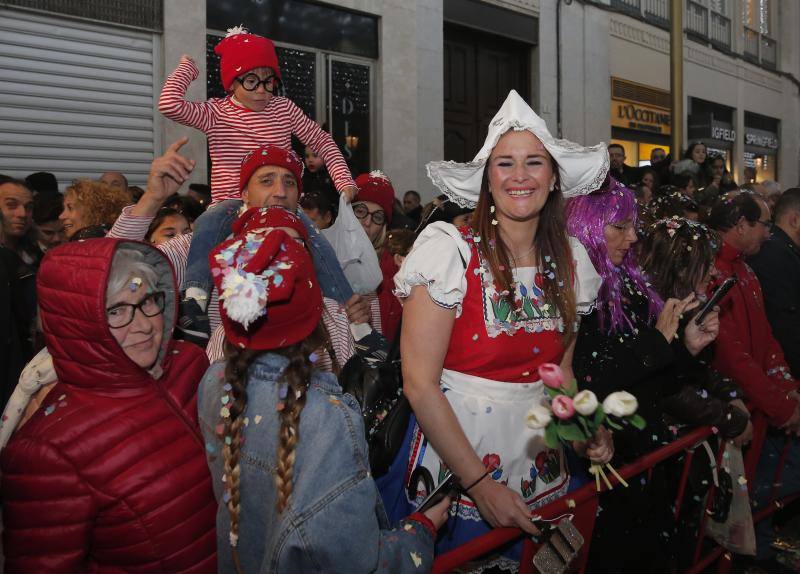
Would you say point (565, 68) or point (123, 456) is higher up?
point (565, 68)

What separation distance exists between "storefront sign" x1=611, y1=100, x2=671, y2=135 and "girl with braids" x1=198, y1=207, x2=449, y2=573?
17.1 m

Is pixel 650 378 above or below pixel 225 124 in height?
below

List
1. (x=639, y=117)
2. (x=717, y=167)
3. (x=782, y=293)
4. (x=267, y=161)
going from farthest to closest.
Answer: (x=639, y=117)
(x=717, y=167)
(x=782, y=293)
(x=267, y=161)

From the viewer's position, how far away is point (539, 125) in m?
2.68

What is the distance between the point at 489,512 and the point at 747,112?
25.5 metres

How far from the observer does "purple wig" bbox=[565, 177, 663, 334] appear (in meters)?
3.29

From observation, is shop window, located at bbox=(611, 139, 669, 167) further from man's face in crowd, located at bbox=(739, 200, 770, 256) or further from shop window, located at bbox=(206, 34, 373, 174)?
man's face in crowd, located at bbox=(739, 200, 770, 256)

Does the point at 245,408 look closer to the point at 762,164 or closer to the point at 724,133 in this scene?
the point at 724,133

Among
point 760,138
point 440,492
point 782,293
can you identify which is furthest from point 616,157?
point 760,138

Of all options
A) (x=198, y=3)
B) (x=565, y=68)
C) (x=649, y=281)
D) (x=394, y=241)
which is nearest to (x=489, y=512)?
(x=649, y=281)

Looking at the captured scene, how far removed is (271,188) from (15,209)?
96.7 inches

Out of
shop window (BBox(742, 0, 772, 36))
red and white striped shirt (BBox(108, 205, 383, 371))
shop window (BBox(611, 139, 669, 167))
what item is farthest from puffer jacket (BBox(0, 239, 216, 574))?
shop window (BBox(742, 0, 772, 36))

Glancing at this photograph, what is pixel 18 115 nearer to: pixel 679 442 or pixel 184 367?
pixel 184 367

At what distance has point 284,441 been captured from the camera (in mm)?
1827
